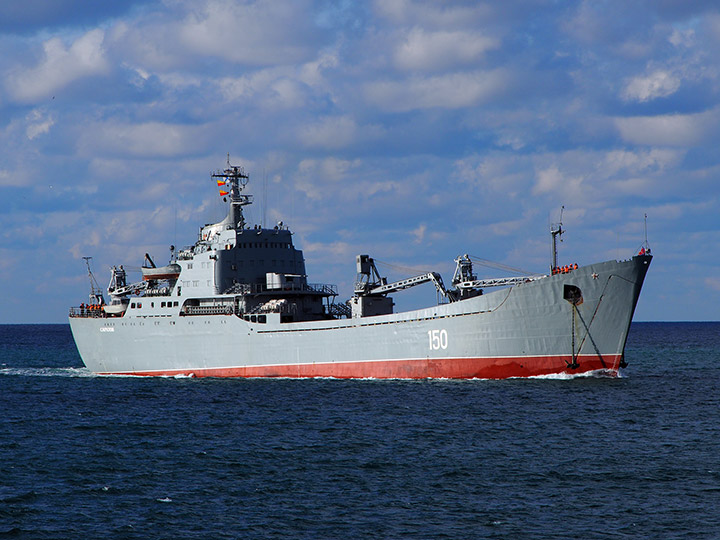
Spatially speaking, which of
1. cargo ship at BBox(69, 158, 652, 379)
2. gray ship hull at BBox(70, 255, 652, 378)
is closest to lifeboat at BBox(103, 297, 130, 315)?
cargo ship at BBox(69, 158, 652, 379)

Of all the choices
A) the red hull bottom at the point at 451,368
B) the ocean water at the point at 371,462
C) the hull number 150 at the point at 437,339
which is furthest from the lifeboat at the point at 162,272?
the hull number 150 at the point at 437,339

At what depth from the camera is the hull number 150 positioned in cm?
4300

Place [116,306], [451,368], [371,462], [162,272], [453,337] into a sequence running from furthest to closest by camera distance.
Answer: [116,306]
[162,272]
[451,368]
[453,337]
[371,462]

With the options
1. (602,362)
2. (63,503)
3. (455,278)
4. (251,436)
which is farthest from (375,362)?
(63,503)

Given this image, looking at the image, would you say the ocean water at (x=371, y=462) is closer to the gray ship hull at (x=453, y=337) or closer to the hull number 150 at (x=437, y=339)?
the gray ship hull at (x=453, y=337)

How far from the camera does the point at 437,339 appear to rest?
1703 inches

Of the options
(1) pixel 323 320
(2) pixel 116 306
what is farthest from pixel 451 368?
(2) pixel 116 306

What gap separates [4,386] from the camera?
51.2m

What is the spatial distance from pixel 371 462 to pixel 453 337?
56.5 ft

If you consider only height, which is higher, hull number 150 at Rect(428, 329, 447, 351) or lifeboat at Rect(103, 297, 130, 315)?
lifeboat at Rect(103, 297, 130, 315)

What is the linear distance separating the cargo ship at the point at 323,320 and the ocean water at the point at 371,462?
6.05 feet

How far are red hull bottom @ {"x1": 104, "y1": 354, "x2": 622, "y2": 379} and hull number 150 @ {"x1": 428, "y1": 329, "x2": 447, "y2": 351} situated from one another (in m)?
0.72

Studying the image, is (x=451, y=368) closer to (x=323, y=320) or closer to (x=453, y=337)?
(x=453, y=337)

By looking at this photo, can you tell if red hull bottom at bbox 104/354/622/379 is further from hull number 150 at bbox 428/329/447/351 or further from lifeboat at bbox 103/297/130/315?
Result: lifeboat at bbox 103/297/130/315
